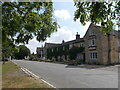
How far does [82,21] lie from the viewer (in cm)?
568

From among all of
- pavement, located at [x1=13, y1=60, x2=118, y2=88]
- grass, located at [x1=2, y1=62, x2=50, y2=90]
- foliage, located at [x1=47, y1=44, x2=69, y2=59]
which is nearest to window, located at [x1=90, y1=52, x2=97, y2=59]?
foliage, located at [x1=47, y1=44, x2=69, y2=59]

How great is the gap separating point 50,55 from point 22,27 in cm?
6200

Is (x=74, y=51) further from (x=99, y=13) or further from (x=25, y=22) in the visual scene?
(x=99, y=13)

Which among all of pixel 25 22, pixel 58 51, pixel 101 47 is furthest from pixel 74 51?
pixel 25 22

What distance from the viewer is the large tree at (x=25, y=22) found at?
7.52 meters

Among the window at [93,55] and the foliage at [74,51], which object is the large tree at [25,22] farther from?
the foliage at [74,51]

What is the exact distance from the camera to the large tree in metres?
7.52

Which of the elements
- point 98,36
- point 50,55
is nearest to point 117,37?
point 98,36

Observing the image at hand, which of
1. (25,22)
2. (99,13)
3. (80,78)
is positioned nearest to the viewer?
(99,13)

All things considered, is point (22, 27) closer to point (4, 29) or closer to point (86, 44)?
point (4, 29)

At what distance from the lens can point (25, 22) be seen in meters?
7.94

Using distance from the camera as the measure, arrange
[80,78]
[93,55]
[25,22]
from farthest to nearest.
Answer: [93,55] → [80,78] → [25,22]

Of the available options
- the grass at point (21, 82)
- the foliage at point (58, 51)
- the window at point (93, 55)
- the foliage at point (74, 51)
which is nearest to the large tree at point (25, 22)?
the grass at point (21, 82)

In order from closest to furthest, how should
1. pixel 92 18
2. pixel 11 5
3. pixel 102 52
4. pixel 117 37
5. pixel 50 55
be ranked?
pixel 92 18, pixel 11 5, pixel 102 52, pixel 117 37, pixel 50 55
